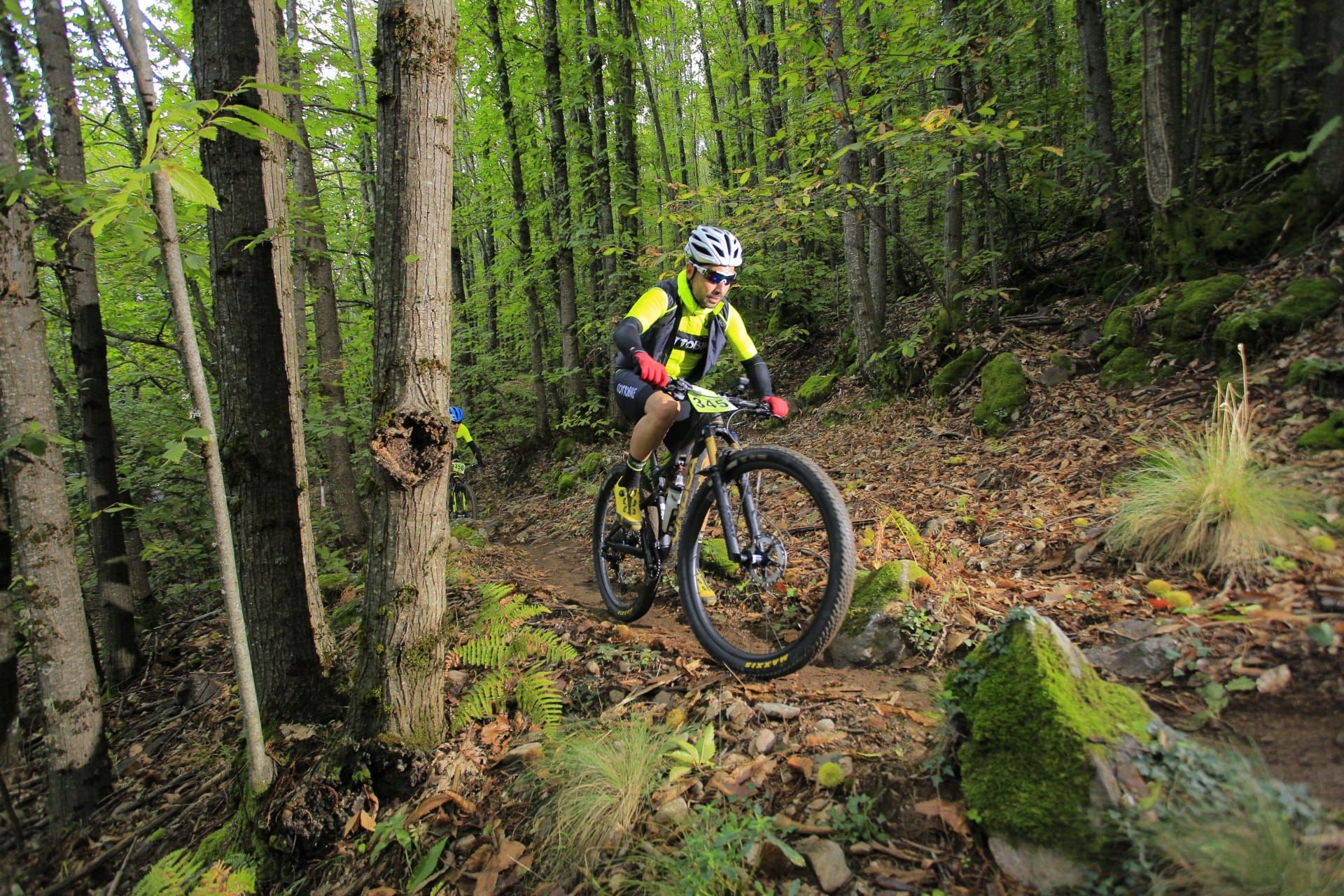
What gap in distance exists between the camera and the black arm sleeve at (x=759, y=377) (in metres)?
4.17

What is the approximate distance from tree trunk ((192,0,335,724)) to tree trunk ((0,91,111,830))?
5.92 feet

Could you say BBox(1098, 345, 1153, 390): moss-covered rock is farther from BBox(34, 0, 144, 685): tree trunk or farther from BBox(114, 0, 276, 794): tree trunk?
BBox(34, 0, 144, 685): tree trunk

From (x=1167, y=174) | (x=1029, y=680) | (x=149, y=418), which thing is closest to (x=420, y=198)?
(x=1029, y=680)

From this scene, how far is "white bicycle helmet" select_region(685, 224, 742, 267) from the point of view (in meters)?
3.95

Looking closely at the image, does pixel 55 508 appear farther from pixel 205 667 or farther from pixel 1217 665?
pixel 1217 665

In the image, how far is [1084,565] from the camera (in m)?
3.62

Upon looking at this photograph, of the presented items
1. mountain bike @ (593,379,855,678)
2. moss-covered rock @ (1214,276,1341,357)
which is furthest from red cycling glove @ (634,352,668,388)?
moss-covered rock @ (1214,276,1341,357)

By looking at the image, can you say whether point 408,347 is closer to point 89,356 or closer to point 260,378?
point 260,378

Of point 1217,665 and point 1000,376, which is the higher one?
point 1000,376

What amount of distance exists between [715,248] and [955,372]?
5.04 m

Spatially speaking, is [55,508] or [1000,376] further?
[1000,376]

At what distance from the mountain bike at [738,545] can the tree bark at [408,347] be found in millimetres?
1424

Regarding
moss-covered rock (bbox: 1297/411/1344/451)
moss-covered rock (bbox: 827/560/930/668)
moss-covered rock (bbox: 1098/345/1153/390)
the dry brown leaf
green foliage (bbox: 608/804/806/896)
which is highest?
moss-covered rock (bbox: 1098/345/1153/390)

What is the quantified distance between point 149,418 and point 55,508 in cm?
465
